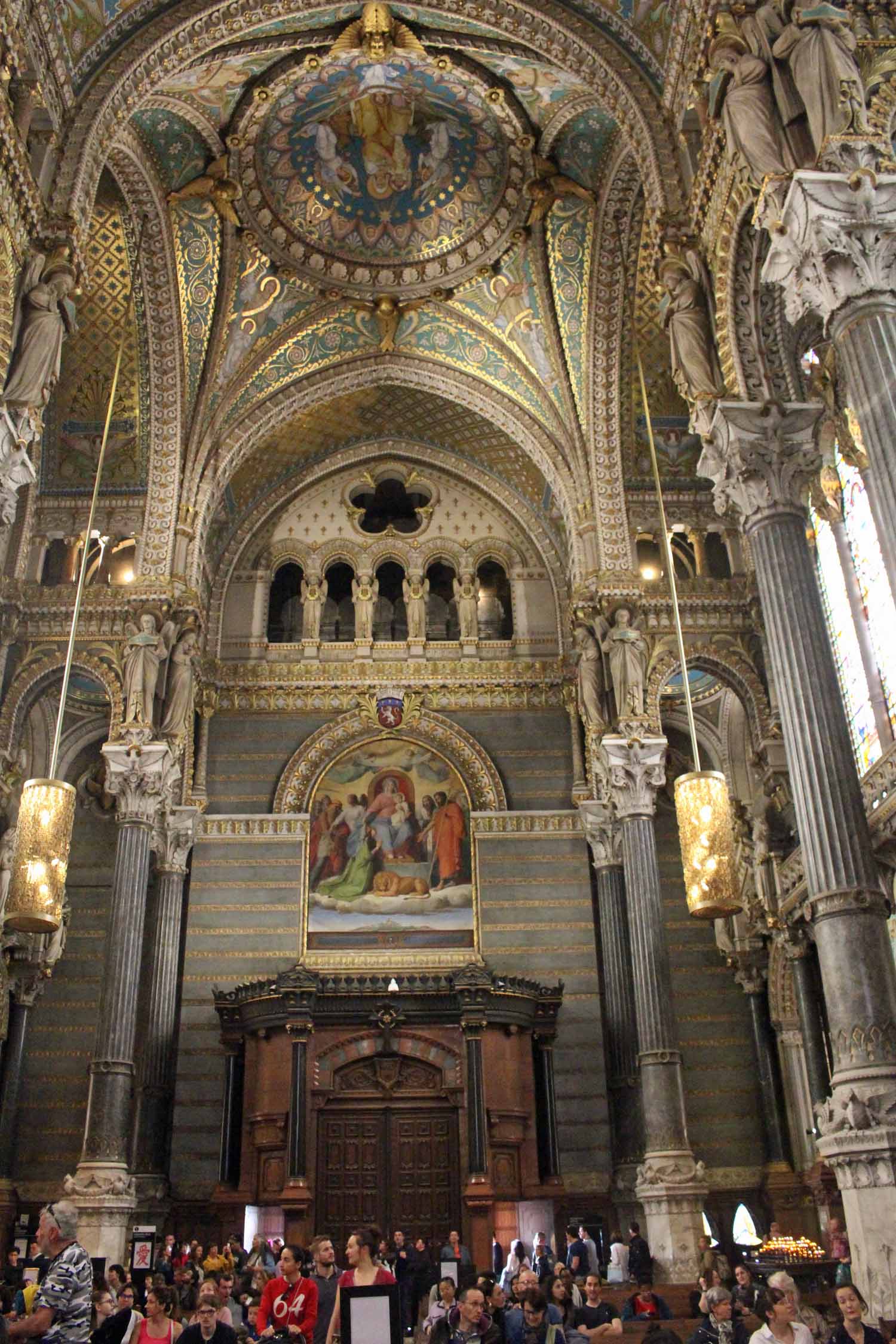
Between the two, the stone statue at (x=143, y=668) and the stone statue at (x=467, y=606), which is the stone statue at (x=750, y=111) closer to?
the stone statue at (x=143, y=668)

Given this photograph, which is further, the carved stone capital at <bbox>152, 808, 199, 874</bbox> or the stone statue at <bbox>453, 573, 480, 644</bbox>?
the stone statue at <bbox>453, 573, 480, 644</bbox>

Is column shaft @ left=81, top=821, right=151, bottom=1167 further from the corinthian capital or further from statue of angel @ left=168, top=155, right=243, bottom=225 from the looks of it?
the corinthian capital

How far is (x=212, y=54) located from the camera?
50.4ft

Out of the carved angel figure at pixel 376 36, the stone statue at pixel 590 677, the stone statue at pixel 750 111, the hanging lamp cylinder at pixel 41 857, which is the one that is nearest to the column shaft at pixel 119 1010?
the hanging lamp cylinder at pixel 41 857

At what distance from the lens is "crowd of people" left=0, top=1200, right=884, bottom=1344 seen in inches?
214

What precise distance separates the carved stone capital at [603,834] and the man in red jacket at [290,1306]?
42.5 feet

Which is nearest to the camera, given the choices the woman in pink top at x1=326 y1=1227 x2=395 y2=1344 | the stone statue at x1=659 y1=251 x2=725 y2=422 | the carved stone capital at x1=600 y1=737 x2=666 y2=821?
the woman in pink top at x1=326 y1=1227 x2=395 y2=1344

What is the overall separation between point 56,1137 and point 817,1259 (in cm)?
1270

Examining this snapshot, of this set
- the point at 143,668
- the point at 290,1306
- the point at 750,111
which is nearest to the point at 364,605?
the point at 143,668

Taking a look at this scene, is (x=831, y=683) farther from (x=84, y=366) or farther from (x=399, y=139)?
→ (x=84, y=366)

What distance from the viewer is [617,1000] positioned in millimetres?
18672

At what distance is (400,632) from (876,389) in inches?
592

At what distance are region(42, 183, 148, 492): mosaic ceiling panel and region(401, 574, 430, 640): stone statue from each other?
18.3 feet

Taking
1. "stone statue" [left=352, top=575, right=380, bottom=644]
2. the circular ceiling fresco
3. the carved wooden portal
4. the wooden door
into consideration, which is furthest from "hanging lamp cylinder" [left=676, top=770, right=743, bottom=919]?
"stone statue" [left=352, top=575, right=380, bottom=644]
